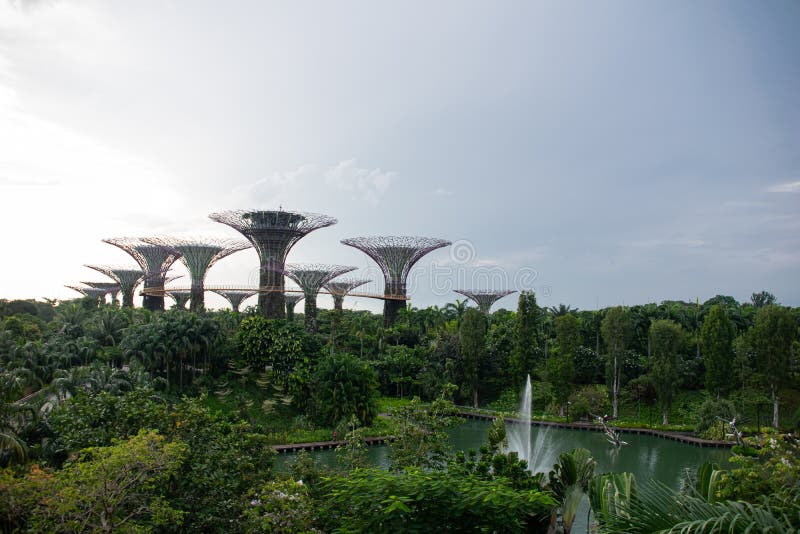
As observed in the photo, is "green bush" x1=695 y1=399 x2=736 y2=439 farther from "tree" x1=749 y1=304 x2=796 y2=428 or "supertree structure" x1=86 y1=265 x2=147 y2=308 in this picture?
"supertree structure" x1=86 y1=265 x2=147 y2=308

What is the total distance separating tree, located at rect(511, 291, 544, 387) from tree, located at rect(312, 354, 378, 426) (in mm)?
9339

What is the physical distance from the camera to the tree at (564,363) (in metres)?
29.2

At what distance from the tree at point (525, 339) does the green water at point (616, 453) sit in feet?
14.2

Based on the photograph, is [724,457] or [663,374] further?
[663,374]

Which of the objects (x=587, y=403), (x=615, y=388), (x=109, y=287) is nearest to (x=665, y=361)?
(x=615, y=388)

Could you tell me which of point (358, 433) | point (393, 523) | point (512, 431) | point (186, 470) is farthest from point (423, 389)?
point (393, 523)

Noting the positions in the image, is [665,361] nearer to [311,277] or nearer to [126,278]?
[311,277]

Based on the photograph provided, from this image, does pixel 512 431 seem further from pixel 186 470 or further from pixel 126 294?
pixel 126 294

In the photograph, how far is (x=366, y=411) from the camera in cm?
2561

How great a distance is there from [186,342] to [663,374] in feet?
72.2

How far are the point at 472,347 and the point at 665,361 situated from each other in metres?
9.78

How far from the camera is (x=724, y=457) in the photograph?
21.9m

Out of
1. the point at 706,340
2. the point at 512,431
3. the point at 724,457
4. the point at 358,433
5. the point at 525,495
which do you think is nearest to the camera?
the point at 525,495

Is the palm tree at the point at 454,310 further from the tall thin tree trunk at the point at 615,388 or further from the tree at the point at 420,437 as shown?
the tree at the point at 420,437
